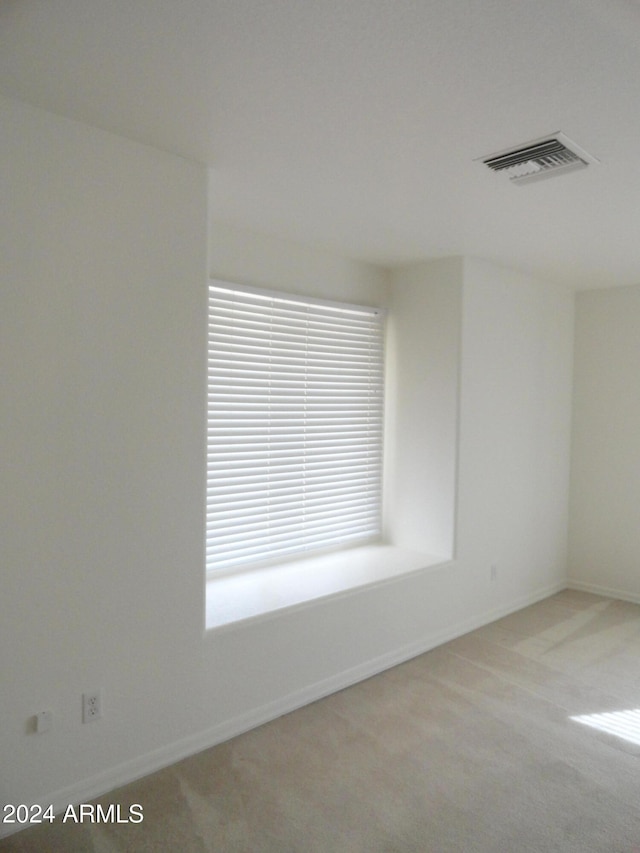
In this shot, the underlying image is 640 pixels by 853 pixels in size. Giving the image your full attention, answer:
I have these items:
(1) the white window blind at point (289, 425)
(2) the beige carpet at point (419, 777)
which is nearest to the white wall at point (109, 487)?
(2) the beige carpet at point (419, 777)

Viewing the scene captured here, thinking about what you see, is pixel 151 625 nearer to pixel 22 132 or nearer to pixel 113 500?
pixel 113 500

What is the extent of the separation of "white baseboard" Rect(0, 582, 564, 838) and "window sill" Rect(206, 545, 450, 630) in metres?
0.47

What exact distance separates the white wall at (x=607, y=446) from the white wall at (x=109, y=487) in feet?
9.94

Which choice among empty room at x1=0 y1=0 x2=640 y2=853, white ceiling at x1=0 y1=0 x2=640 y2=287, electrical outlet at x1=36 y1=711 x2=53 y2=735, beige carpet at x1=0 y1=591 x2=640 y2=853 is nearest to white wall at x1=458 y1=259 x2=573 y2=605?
empty room at x1=0 y1=0 x2=640 y2=853

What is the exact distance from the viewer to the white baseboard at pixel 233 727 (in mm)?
2332

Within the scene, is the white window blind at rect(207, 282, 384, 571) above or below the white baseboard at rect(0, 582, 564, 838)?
above

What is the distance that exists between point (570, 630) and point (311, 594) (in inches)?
86.9

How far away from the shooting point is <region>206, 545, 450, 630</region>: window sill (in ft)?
9.95

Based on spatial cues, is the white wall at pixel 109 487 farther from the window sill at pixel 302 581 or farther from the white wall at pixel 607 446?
the white wall at pixel 607 446

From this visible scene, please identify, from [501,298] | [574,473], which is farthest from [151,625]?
[574,473]

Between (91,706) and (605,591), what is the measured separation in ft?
14.5

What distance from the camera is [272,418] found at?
375cm

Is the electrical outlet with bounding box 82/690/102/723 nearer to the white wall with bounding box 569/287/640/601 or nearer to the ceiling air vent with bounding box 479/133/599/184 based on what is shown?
the ceiling air vent with bounding box 479/133/599/184

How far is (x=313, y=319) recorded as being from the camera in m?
3.99
